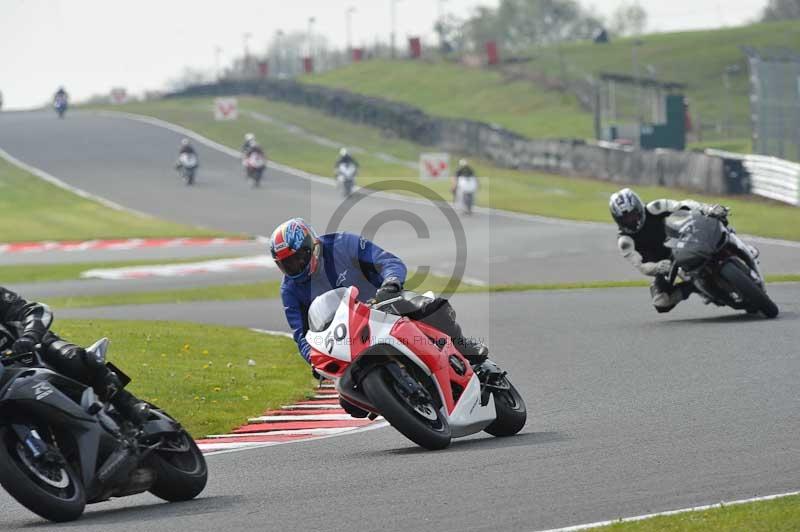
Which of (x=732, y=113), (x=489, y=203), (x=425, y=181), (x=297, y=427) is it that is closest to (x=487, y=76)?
(x=732, y=113)

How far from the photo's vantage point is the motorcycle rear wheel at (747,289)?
47.7 feet

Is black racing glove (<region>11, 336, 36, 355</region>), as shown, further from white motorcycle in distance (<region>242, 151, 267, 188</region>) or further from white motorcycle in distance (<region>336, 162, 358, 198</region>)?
white motorcycle in distance (<region>242, 151, 267, 188</region>)

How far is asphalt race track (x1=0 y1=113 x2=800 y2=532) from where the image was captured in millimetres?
6922

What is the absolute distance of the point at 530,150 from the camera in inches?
2016

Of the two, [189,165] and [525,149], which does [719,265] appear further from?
[189,165]

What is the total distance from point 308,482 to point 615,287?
13.9 m

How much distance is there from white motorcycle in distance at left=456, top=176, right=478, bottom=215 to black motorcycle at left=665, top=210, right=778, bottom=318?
83.6 feet

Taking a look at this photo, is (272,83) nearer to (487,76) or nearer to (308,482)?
(487,76)

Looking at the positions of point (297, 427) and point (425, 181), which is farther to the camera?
point (425, 181)

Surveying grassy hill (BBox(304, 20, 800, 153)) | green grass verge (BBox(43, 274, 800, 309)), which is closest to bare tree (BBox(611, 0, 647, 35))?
grassy hill (BBox(304, 20, 800, 153))

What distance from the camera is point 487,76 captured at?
79.7 meters

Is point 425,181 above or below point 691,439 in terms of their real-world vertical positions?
below

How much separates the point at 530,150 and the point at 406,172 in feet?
14.9

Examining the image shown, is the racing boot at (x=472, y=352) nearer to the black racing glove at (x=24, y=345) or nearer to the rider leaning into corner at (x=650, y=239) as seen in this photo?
the black racing glove at (x=24, y=345)
